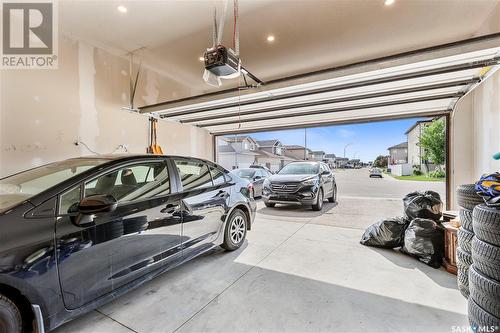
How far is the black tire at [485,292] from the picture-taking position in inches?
57.7

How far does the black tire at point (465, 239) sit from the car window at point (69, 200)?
11.1ft

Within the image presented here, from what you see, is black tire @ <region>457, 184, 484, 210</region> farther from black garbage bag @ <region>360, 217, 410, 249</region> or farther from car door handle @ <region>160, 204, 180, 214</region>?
car door handle @ <region>160, 204, 180, 214</region>

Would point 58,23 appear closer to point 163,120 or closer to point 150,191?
point 163,120

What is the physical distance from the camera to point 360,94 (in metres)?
4.15

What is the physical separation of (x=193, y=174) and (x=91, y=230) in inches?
50.9

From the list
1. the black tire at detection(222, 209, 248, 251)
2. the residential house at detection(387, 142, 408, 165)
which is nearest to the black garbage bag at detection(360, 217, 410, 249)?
the black tire at detection(222, 209, 248, 251)

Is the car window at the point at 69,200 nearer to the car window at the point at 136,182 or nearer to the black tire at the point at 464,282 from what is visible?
the car window at the point at 136,182

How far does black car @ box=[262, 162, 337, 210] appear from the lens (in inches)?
237

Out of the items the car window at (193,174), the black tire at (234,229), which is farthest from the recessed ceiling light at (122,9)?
the black tire at (234,229)

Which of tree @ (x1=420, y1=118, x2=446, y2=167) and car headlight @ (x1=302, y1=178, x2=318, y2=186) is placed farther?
tree @ (x1=420, y1=118, x2=446, y2=167)

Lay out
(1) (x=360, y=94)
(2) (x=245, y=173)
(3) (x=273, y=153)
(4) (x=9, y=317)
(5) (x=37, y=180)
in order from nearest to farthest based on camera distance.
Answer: (4) (x=9, y=317) → (5) (x=37, y=180) → (1) (x=360, y=94) → (2) (x=245, y=173) → (3) (x=273, y=153)

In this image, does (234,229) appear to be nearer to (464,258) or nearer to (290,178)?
(464,258)

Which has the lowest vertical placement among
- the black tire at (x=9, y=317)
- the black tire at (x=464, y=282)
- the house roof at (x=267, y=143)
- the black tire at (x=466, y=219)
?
the black tire at (x=464, y=282)

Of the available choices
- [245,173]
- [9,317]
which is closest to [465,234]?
[9,317]
